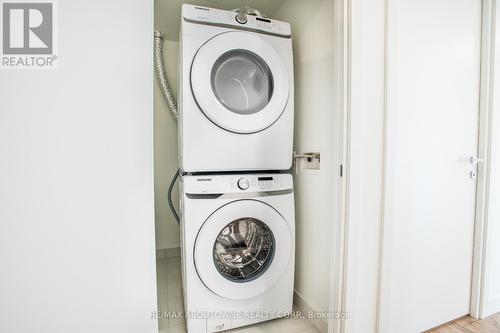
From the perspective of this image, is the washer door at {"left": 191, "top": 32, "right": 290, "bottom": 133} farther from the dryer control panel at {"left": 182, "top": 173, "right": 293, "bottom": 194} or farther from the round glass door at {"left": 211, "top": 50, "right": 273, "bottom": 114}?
the dryer control panel at {"left": 182, "top": 173, "right": 293, "bottom": 194}

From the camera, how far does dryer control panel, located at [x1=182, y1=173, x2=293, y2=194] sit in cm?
113

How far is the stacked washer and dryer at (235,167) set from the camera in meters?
1.12

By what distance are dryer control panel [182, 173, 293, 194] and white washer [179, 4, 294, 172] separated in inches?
2.0

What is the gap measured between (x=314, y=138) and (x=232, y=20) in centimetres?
80

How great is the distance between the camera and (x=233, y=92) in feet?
4.13

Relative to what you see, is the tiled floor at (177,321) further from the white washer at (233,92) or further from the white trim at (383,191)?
the white washer at (233,92)

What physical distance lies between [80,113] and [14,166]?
0.94 ft

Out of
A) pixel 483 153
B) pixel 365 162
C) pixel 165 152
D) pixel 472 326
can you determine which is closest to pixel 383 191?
pixel 365 162

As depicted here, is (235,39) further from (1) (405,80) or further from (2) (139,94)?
(1) (405,80)

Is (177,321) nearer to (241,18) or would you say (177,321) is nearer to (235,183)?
(235,183)

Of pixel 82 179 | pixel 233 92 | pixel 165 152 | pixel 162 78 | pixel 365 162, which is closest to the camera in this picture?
pixel 82 179

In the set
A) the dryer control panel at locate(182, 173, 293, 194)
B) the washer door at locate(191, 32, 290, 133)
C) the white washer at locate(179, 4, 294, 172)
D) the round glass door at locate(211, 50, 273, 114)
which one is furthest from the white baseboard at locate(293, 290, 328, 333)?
the round glass door at locate(211, 50, 273, 114)

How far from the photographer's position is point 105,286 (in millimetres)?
897

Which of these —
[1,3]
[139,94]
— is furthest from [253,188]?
[1,3]
